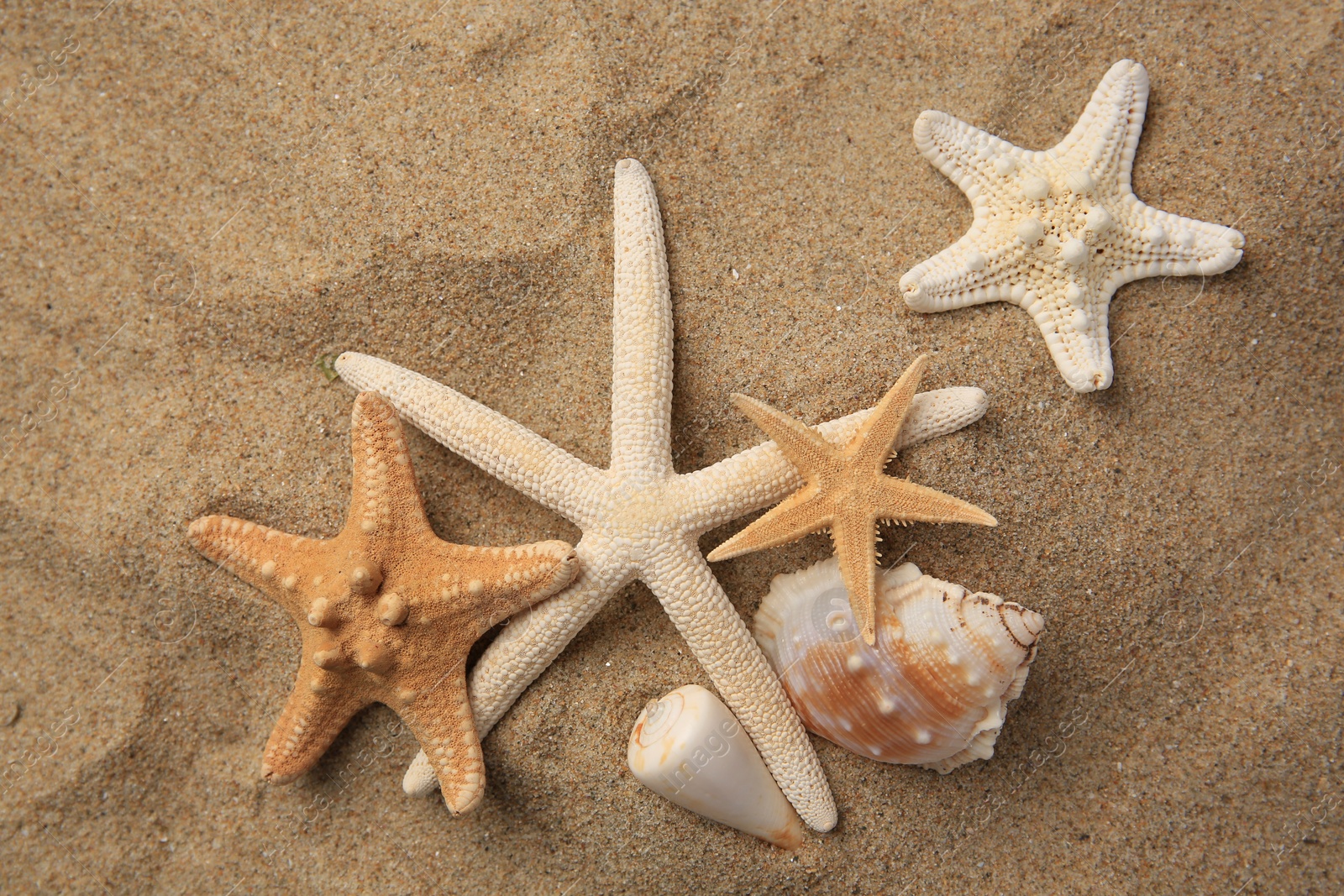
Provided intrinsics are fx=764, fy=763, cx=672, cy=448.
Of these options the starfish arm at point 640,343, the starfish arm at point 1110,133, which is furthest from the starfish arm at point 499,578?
the starfish arm at point 1110,133

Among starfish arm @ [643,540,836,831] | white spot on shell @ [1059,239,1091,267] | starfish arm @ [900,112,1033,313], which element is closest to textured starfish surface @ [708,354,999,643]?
starfish arm @ [643,540,836,831]

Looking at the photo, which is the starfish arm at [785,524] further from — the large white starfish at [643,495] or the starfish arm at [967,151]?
the starfish arm at [967,151]

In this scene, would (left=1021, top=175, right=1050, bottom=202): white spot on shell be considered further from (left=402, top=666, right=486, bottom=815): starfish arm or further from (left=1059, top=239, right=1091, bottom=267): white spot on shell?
(left=402, top=666, right=486, bottom=815): starfish arm

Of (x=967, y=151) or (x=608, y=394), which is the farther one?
(x=608, y=394)

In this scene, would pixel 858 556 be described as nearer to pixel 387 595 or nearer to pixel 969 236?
pixel 969 236

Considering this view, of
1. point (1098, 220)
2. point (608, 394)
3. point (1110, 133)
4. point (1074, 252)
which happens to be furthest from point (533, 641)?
point (1110, 133)
